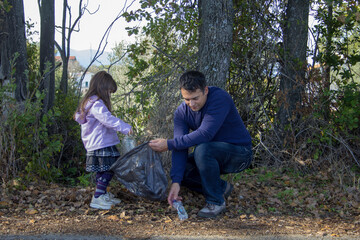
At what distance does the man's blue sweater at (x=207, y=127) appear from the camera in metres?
3.52

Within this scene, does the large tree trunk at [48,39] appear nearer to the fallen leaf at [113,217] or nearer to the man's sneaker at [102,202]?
the man's sneaker at [102,202]

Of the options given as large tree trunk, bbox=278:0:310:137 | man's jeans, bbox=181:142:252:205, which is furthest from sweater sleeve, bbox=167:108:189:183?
large tree trunk, bbox=278:0:310:137

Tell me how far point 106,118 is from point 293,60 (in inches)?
148

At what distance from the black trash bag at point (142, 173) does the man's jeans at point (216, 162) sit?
0.42 metres

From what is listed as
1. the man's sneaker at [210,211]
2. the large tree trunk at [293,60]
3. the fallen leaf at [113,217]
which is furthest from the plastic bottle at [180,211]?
the large tree trunk at [293,60]

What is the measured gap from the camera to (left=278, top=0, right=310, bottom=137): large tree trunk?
19.5 feet

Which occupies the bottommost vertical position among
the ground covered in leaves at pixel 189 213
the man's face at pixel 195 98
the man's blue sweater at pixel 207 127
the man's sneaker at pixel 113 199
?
the ground covered in leaves at pixel 189 213

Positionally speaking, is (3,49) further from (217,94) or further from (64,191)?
(217,94)

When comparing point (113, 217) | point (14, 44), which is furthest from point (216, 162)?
point (14, 44)

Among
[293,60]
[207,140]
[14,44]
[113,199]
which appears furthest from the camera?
[293,60]

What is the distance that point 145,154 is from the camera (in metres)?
3.83

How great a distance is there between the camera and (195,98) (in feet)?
11.5

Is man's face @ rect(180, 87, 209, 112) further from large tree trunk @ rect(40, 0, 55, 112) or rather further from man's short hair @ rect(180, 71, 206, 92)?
large tree trunk @ rect(40, 0, 55, 112)

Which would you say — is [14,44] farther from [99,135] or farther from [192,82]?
[192,82]
